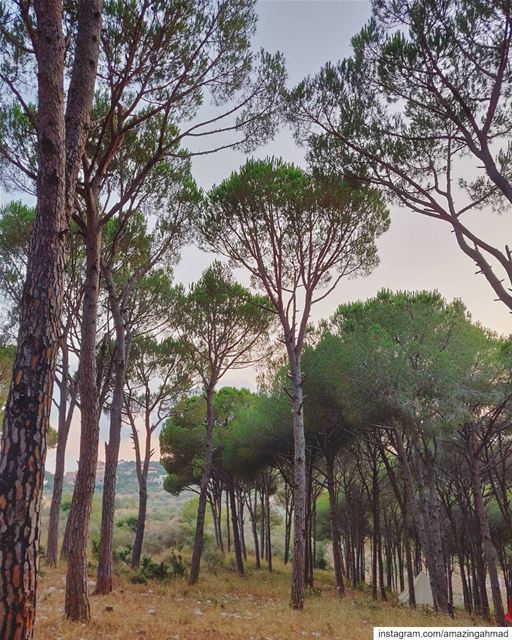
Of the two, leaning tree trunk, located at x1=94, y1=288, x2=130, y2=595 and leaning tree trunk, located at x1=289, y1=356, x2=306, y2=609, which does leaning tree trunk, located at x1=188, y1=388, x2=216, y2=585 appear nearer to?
leaning tree trunk, located at x1=94, y1=288, x2=130, y2=595

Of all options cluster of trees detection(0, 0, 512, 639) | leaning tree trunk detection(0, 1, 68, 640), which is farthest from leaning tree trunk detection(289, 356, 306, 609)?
leaning tree trunk detection(0, 1, 68, 640)

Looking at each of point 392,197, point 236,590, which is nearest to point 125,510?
point 236,590

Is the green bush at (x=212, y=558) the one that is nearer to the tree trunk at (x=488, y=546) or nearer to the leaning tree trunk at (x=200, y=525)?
the leaning tree trunk at (x=200, y=525)

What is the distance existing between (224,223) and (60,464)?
356 inches

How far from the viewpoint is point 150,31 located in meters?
6.57

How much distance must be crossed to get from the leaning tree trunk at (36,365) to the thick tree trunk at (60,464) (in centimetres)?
1022

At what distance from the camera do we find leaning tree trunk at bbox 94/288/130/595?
8.91m

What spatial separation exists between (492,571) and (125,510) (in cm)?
4583

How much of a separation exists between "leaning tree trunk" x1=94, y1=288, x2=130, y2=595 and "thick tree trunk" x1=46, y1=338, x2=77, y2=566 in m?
4.43

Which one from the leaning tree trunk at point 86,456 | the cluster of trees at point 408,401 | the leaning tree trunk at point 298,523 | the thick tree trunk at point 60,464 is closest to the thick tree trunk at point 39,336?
the leaning tree trunk at point 86,456

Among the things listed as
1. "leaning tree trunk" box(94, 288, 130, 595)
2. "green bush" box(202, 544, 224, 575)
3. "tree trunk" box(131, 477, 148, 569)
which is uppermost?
"leaning tree trunk" box(94, 288, 130, 595)

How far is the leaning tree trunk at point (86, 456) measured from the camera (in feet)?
19.8

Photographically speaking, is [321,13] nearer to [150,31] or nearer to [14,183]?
[150,31]

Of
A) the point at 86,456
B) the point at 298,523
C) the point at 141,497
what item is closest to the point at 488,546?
the point at 298,523
